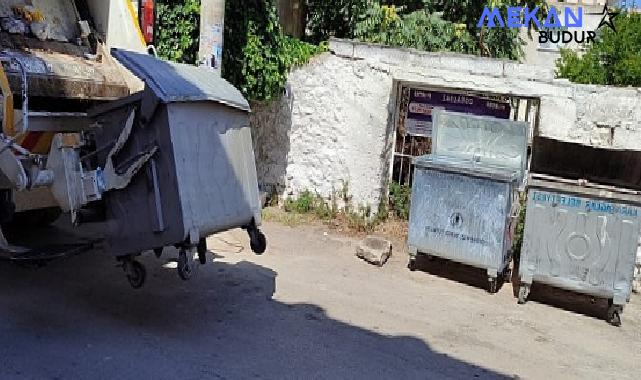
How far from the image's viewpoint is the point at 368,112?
7746 mm

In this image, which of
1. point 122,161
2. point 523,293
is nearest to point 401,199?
point 523,293

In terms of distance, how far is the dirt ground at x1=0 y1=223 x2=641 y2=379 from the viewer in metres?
4.09

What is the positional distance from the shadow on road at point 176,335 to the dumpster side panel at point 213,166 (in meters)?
0.74

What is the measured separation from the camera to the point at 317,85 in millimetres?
8102

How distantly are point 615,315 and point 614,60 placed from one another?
31.4 ft

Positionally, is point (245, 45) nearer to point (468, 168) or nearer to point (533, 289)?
point (468, 168)

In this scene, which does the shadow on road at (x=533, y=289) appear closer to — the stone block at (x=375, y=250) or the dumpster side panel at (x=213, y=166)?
the stone block at (x=375, y=250)

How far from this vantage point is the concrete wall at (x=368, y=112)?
682 centimetres

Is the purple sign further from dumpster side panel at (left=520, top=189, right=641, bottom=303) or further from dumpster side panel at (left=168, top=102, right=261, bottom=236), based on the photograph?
dumpster side panel at (left=168, top=102, right=261, bottom=236)

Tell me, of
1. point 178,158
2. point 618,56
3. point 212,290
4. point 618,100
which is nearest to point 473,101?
point 618,100

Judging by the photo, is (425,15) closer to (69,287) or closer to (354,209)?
(354,209)

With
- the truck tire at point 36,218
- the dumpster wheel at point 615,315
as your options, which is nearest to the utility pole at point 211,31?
the truck tire at point 36,218

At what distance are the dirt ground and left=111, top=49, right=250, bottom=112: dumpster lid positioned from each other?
4.87 feet

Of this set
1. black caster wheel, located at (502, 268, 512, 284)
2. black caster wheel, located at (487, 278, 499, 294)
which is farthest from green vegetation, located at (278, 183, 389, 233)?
black caster wheel, located at (487, 278, 499, 294)
